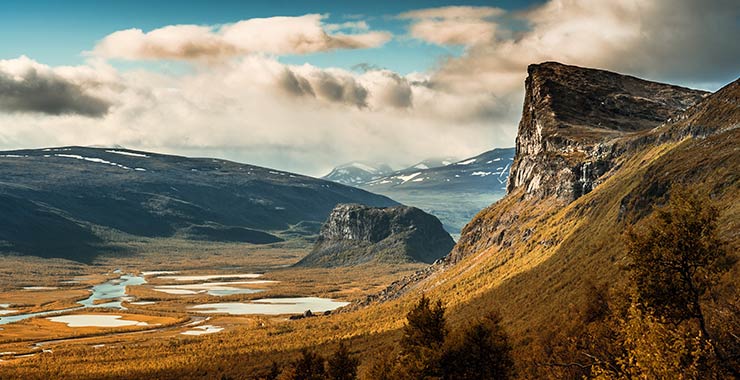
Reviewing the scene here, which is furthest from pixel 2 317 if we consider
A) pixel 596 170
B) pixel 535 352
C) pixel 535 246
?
pixel 535 352

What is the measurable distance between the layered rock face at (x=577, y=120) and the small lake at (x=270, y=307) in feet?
195

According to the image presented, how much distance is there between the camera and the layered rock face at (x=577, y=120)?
124 metres

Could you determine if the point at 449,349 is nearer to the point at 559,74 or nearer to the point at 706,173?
the point at 706,173

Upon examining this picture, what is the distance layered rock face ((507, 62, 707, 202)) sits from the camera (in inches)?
4887

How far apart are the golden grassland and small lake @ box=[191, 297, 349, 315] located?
2901cm

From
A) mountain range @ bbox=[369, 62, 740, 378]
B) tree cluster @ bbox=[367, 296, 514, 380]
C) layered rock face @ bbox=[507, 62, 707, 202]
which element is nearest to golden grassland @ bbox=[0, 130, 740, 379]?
mountain range @ bbox=[369, 62, 740, 378]

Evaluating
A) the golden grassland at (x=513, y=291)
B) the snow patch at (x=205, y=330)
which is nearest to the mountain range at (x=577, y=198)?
the golden grassland at (x=513, y=291)

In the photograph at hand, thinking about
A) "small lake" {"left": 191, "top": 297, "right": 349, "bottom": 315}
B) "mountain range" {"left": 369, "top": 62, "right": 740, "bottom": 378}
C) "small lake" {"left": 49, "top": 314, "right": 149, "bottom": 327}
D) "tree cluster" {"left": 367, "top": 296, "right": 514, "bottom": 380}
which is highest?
"mountain range" {"left": 369, "top": 62, "right": 740, "bottom": 378}

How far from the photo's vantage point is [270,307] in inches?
7185

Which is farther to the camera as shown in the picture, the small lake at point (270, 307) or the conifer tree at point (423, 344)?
the small lake at point (270, 307)

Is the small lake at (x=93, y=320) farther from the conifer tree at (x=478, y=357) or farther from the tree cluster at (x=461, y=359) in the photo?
the conifer tree at (x=478, y=357)

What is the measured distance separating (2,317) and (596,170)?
144271mm

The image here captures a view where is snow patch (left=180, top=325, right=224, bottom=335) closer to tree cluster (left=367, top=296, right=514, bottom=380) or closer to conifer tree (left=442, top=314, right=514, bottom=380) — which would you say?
tree cluster (left=367, top=296, right=514, bottom=380)

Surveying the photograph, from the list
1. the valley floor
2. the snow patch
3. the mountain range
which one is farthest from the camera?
the snow patch
